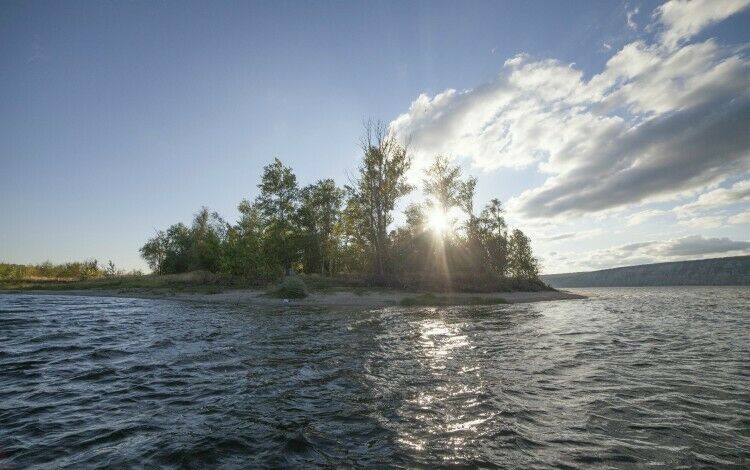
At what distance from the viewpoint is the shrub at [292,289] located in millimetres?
35438

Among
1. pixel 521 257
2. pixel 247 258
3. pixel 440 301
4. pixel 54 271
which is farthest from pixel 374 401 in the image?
pixel 54 271

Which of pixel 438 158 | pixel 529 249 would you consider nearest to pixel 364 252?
A: pixel 438 158

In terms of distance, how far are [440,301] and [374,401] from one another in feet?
92.3

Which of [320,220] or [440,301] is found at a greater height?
[320,220]

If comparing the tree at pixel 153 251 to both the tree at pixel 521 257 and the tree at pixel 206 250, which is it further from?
the tree at pixel 521 257

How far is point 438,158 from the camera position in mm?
61125

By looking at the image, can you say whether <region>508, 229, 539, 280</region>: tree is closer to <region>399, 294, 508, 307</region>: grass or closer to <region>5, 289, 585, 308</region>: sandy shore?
<region>5, 289, 585, 308</region>: sandy shore

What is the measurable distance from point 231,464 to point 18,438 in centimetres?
378

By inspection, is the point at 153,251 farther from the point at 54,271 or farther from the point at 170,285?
the point at 170,285

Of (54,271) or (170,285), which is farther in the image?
(54,271)

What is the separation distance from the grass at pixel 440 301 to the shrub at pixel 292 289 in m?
10.5

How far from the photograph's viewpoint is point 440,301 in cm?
3441

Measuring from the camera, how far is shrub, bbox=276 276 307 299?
35.4m

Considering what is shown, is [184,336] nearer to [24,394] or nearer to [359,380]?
[24,394]
